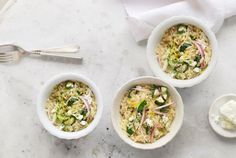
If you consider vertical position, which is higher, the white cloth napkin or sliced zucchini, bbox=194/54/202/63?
the white cloth napkin

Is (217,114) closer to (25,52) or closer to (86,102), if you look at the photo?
(86,102)

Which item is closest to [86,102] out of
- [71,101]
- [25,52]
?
[71,101]

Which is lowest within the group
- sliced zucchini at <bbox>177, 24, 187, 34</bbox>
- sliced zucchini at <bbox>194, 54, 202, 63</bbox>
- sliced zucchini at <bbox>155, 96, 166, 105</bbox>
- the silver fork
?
sliced zucchini at <bbox>155, 96, 166, 105</bbox>

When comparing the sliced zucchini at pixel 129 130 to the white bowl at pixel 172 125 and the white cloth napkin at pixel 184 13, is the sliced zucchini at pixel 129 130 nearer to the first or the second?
the white bowl at pixel 172 125

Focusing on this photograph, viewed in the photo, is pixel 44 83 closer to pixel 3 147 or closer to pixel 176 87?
pixel 3 147

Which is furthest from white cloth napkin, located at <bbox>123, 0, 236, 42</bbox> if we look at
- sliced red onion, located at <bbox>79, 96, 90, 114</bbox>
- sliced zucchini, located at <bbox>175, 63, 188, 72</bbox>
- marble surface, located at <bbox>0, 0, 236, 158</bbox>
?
sliced red onion, located at <bbox>79, 96, 90, 114</bbox>

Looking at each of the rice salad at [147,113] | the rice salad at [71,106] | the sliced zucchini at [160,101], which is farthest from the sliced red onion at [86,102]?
the sliced zucchini at [160,101]

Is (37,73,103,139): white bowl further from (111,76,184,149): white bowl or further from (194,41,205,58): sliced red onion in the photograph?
(194,41,205,58): sliced red onion
